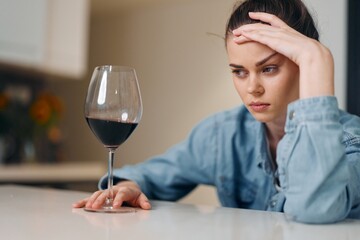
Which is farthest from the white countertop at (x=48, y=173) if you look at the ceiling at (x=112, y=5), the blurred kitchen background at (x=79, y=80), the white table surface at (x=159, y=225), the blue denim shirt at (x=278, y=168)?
the white table surface at (x=159, y=225)

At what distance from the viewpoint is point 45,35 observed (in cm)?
297

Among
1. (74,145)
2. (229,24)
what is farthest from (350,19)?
(74,145)

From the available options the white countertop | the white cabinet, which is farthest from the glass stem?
the white cabinet

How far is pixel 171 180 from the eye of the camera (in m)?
1.34

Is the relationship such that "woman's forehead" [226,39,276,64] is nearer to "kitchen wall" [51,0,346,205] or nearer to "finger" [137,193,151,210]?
"finger" [137,193,151,210]

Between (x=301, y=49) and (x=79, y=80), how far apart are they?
283cm

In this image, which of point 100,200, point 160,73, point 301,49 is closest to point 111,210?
point 100,200

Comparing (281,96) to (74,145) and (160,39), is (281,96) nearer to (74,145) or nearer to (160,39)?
(160,39)

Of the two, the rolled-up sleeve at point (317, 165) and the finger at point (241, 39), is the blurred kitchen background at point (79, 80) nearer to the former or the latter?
the finger at point (241, 39)

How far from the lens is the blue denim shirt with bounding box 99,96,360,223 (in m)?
0.81

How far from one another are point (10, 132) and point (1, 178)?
553 millimetres

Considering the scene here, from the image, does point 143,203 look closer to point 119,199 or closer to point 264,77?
point 119,199

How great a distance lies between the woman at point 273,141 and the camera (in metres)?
0.82

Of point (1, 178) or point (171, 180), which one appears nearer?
point (171, 180)
